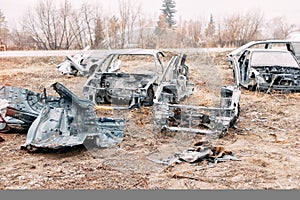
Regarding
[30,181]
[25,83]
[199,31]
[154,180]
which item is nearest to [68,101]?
[30,181]

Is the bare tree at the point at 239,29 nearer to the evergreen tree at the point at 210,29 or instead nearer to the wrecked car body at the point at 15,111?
the evergreen tree at the point at 210,29

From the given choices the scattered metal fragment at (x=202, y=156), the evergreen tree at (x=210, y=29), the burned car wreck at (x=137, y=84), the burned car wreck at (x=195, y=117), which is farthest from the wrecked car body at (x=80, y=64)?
the scattered metal fragment at (x=202, y=156)

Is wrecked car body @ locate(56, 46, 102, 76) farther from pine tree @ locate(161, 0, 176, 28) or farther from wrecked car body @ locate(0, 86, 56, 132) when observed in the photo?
wrecked car body @ locate(0, 86, 56, 132)

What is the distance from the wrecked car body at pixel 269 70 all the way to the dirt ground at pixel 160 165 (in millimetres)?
1502

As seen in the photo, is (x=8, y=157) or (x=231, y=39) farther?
(x=231, y=39)

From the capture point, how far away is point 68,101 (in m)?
4.22

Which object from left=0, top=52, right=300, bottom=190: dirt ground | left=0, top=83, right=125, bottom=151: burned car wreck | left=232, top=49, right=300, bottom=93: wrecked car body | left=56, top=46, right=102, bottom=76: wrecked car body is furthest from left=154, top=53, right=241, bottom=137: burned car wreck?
left=56, top=46, right=102, bottom=76: wrecked car body

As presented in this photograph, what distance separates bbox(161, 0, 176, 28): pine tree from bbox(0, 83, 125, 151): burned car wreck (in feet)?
17.3

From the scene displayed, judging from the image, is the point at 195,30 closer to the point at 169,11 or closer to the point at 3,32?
the point at 169,11

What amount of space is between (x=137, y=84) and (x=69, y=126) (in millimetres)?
2291

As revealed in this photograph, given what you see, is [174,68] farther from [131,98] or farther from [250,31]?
[250,31]

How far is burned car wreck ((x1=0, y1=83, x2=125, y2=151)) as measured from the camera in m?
3.90

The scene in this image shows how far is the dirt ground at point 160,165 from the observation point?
3.12 meters

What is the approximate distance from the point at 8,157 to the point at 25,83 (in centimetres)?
548
